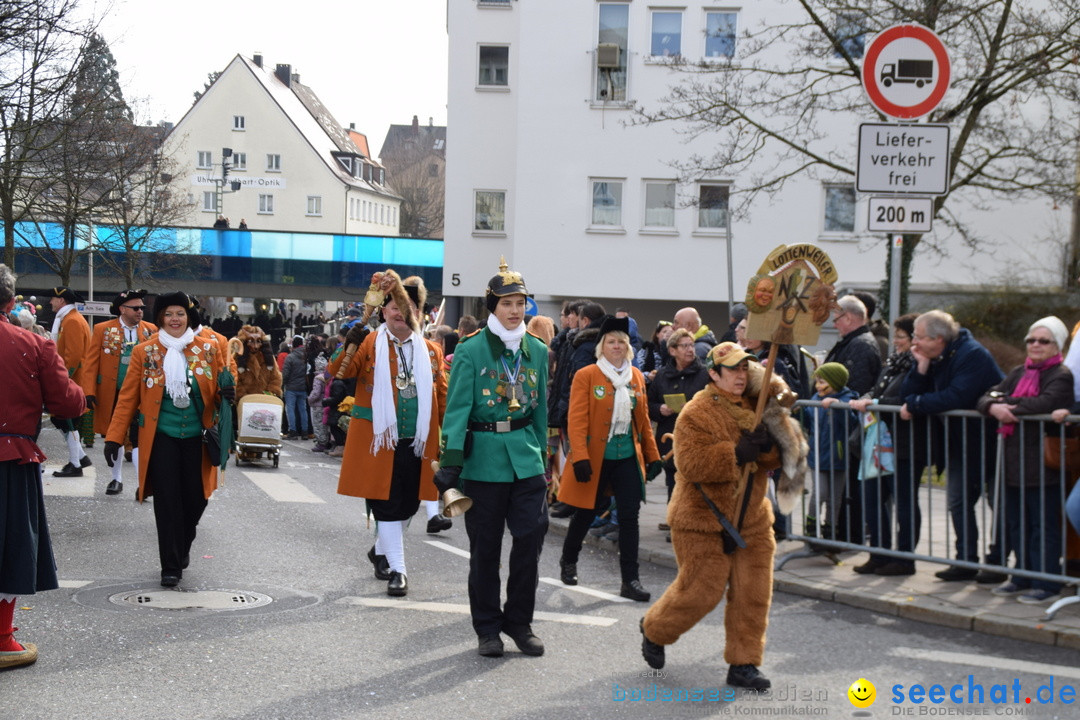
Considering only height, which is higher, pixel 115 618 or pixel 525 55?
pixel 525 55

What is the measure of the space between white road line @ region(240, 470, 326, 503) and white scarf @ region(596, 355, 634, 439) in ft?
18.1

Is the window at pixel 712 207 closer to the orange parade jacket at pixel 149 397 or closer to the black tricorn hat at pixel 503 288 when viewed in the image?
the orange parade jacket at pixel 149 397

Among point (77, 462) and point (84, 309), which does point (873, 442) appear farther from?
point (84, 309)

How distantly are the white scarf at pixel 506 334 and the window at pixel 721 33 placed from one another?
25539 mm

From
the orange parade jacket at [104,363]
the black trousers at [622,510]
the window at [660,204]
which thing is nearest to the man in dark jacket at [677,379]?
the black trousers at [622,510]

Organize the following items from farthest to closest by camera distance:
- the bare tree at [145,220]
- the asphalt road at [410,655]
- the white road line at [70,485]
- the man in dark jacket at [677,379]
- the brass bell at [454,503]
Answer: the bare tree at [145,220] → the white road line at [70,485] → the man in dark jacket at [677,379] → the brass bell at [454,503] → the asphalt road at [410,655]

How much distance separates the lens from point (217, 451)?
8.31 meters

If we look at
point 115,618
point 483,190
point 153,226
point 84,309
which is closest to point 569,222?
point 483,190

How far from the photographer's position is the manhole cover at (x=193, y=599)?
7371 millimetres

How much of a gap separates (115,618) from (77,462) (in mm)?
7592

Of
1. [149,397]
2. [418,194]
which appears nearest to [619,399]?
[149,397]

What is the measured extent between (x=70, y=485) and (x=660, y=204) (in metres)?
21.0

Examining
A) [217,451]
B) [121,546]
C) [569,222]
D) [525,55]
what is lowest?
[121,546]

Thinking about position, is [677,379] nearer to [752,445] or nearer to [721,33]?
[752,445]
